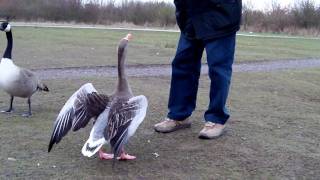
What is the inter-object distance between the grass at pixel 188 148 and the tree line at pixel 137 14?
42852 mm

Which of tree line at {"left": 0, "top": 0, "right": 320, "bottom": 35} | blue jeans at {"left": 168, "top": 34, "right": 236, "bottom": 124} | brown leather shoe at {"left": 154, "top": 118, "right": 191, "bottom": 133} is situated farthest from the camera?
tree line at {"left": 0, "top": 0, "right": 320, "bottom": 35}

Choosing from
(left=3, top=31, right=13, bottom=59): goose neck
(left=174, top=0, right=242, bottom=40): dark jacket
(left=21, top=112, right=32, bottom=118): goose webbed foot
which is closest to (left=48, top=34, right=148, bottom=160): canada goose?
(left=174, top=0, right=242, bottom=40): dark jacket

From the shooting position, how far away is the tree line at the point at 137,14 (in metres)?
51.8

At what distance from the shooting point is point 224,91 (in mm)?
5695

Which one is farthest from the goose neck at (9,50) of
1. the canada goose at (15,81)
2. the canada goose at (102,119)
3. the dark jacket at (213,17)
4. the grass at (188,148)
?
the dark jacket at (213,17)

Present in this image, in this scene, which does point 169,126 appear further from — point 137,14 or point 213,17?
point 137,14

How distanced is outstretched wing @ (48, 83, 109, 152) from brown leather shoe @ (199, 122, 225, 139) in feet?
4.31

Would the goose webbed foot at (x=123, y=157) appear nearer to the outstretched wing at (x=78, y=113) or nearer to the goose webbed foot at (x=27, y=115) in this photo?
the outstretched wing at (x=78, y=113)

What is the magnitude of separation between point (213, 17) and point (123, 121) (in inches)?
66.2

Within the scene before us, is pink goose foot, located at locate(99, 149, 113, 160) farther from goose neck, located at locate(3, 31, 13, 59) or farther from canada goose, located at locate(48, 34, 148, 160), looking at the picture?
goose neck, located at locate(3, 31, 13, 59)

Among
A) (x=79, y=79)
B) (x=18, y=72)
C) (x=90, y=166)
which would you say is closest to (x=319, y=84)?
(x=79, y=79)

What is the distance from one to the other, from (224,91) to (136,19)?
52239 millimetres

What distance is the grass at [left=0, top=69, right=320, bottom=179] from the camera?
183 inches

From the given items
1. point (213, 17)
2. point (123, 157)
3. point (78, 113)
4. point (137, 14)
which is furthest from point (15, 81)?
point (137, 14)
